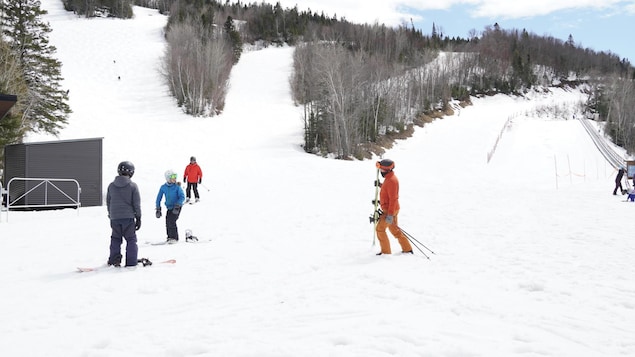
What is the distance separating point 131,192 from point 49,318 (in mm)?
2713

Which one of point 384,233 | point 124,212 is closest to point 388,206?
point 384,233

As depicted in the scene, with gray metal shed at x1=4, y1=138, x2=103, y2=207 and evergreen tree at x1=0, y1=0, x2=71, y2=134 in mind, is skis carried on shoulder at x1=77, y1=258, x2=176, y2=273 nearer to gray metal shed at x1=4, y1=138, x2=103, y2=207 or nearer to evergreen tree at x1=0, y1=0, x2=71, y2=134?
gray metal shed at x1=4, y1=138, x2=103, y2=207

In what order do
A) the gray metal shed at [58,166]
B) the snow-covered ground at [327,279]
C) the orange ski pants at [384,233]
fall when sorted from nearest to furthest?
1. the snow-covered ground at [327,279]
2. the orange ski pants at [384,233]
3. the gray metal shed at [58,166]

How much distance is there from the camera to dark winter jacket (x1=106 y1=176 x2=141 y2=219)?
22.9 ft

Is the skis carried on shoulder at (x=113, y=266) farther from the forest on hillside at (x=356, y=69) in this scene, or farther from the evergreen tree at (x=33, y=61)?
the evergreen tree at (x=33, y=61)

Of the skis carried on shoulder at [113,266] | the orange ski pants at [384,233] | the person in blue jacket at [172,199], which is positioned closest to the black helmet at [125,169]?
the skis carried on shoulder at [113,266]

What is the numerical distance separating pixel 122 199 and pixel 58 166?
11628mm

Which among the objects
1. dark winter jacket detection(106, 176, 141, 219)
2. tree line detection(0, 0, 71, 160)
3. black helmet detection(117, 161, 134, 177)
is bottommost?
dark winter jacket detection(106, 176, 141, 219)

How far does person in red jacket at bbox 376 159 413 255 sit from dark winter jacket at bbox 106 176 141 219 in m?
4.31

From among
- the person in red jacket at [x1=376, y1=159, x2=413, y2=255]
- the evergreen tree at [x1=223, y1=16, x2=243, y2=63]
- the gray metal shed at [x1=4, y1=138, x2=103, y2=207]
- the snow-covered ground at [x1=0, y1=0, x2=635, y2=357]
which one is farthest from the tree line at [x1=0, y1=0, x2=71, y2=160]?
the evergreen tree at [x1=223, y1=16, x2=243, y2=63]

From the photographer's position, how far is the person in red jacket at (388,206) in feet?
24.6

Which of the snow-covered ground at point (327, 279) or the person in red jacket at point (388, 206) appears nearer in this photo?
the snow-covered ground at point (327, 279)

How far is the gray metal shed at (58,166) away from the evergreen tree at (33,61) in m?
10.9

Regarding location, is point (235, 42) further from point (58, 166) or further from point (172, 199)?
point (172, 199)
